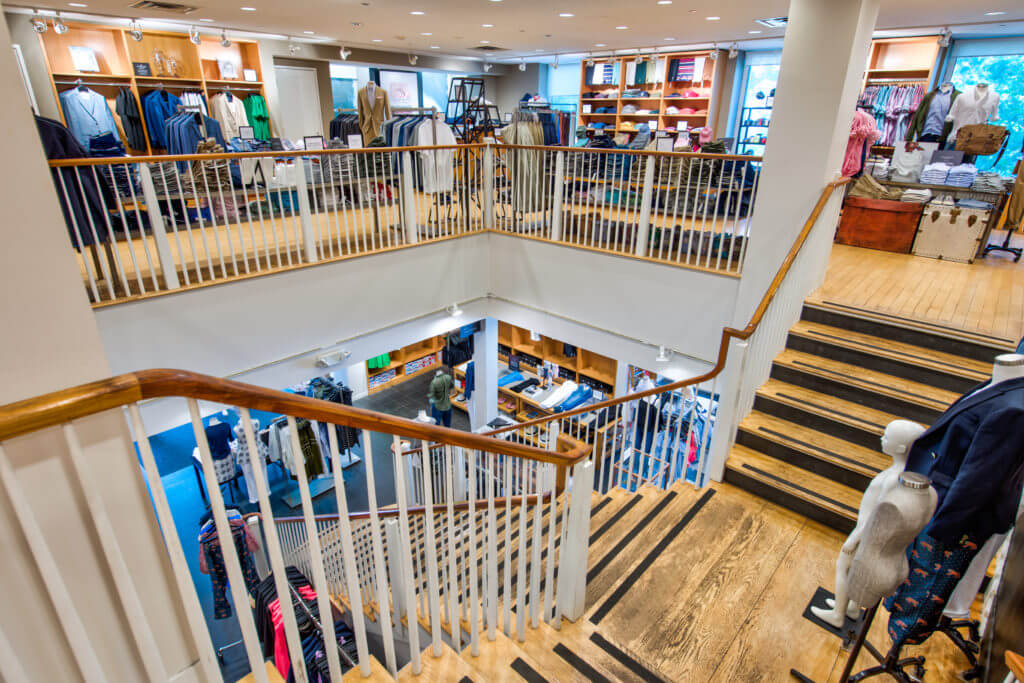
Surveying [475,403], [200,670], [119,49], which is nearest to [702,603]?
[200,670]

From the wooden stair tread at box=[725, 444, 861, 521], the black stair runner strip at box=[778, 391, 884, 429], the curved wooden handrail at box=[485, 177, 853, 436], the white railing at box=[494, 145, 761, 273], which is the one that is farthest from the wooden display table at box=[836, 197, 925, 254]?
the wooden stair tread at box=[725, 444, 861, 521]

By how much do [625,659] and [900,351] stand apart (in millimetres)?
3355

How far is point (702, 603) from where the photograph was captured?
2797mm

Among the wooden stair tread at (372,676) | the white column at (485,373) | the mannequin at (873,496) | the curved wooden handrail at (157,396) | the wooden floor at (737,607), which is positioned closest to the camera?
the curved wooden handrail at (157,396)

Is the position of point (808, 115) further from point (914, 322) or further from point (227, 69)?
point (227, 69)

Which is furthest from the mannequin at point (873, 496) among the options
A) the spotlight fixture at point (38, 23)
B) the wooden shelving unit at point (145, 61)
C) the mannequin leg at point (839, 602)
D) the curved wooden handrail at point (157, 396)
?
the wooden shelving unit at point (145, 61)

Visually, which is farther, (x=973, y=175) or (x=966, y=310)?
(x=973, y=175)

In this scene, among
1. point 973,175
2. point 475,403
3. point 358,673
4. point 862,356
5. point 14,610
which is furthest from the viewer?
point 475,403

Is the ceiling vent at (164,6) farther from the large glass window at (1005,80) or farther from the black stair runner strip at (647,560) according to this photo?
the large glass window at (1005,80)

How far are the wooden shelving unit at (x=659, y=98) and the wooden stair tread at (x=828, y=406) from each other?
7.55 meters

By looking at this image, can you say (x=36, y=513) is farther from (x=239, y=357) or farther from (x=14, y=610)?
(x=239, y=357)

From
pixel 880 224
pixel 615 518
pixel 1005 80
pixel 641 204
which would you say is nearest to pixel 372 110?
pixel 641 204

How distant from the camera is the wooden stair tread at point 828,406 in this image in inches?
149

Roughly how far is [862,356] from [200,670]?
4657mm
